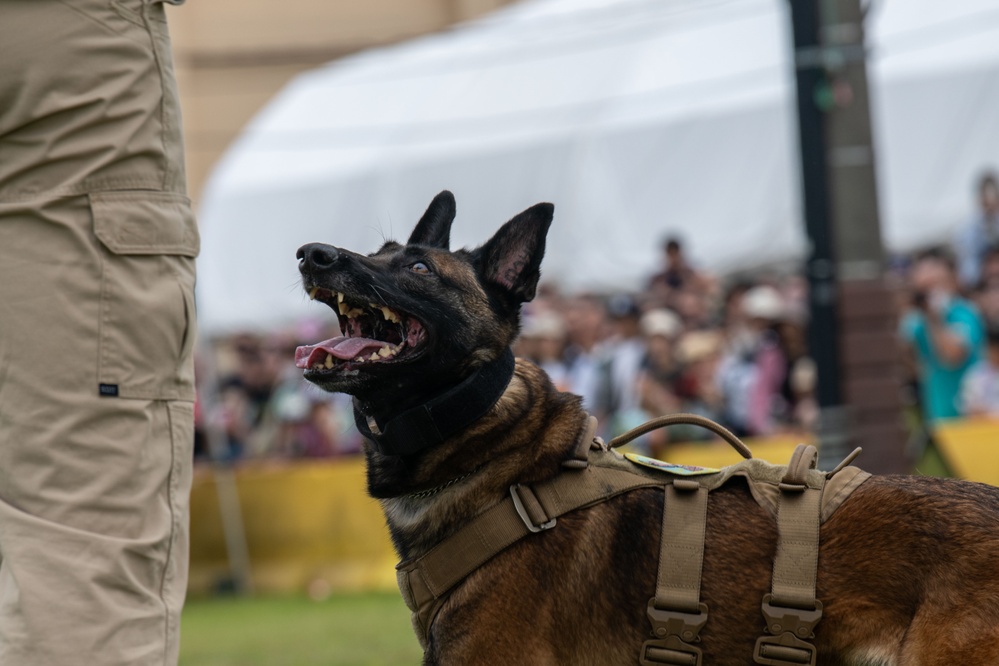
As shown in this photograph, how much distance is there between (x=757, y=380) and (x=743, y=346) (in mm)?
442

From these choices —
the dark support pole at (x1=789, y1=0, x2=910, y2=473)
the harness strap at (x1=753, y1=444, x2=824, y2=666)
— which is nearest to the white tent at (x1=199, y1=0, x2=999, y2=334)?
the dark support pole at (x1=789, y1=0, x2=910, y2=473)

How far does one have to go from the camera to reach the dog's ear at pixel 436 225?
3717 millimetres

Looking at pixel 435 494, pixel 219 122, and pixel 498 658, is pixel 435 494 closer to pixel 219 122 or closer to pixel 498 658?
pixel 498 658

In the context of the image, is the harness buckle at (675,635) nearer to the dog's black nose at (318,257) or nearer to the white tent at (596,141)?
the dog's black nose at (318,257)

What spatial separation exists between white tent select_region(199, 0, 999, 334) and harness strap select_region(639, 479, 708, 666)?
28.4ft

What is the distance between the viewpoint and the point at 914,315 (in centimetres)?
903

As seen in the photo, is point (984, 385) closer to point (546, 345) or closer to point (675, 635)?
point (546, 345)

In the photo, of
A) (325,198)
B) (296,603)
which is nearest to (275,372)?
(296,603)

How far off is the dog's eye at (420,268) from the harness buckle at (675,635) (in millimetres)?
1069

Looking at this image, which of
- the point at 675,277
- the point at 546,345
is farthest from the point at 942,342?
the point at 546,345

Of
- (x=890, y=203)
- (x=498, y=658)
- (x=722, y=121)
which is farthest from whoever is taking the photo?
(x=722, y=121)

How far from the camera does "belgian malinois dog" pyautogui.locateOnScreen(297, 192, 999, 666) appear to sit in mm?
2812

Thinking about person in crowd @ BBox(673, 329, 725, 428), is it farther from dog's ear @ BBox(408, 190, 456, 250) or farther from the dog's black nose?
the dog's black nose

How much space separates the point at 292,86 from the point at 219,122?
1.42 metres
